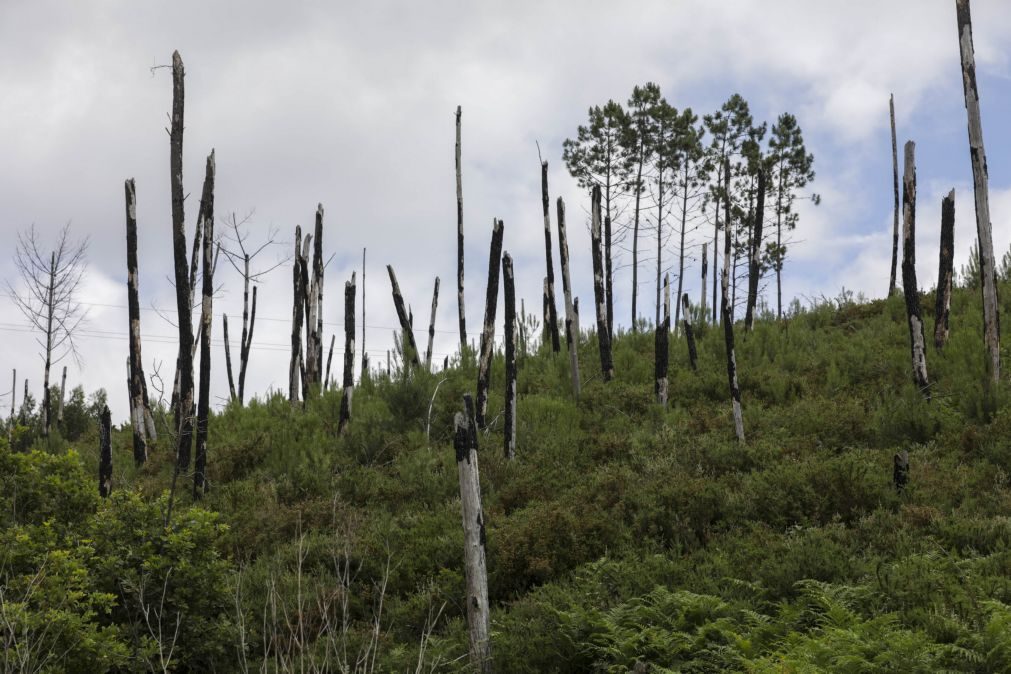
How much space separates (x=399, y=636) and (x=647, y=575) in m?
3.05

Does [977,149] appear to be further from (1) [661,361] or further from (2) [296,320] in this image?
(2) [296,320]

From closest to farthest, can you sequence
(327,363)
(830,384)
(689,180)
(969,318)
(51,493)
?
(51,493), (830,384), (969,318), (327,363), (689,180)

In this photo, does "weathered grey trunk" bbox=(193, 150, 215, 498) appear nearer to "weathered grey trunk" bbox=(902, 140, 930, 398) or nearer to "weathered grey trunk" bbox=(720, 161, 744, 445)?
"weathered grey trunk" bbox=(720, 161, 744, 445)

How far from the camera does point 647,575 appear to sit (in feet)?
31.8

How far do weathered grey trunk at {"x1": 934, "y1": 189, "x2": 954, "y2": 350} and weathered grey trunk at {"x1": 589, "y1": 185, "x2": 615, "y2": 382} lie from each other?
6.99m

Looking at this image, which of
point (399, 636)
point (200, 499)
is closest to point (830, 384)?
point (399, 636)

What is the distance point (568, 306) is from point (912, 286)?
7016mm

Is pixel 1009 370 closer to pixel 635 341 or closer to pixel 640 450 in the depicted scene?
pixel 640 450

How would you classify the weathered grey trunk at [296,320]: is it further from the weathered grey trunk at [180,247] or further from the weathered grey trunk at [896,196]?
the weathered grey trunk at [896,196]

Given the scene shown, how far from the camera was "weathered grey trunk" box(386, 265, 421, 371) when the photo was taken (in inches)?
793

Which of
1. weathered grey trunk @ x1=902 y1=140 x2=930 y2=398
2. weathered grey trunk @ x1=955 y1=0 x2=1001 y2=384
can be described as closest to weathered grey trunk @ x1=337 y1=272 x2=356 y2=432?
weathered grey trunk @ x1=902 y1=140 x2=930 y2=398

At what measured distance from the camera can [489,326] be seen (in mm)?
17500

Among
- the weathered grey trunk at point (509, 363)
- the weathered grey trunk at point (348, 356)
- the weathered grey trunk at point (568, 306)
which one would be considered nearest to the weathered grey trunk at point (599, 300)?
the weathered grey trunk at point (568, 306)

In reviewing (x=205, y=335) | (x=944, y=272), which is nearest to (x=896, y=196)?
(x=944, y=272)
